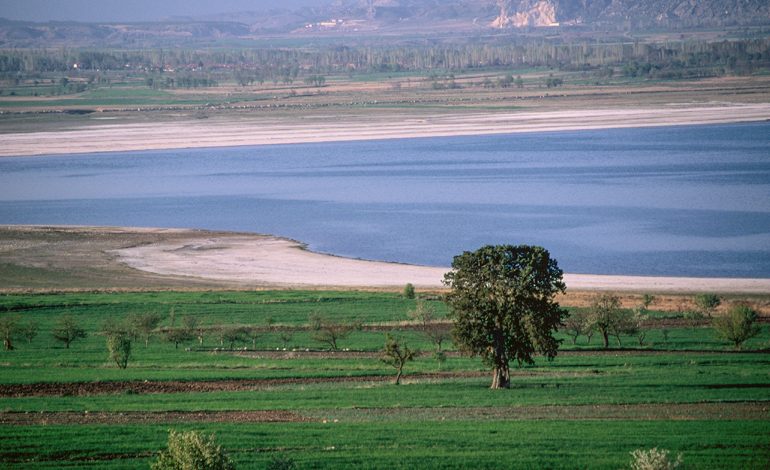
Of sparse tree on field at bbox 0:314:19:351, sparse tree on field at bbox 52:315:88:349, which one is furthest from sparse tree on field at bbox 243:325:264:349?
sparse tree on field at bbox 0:314:19:351

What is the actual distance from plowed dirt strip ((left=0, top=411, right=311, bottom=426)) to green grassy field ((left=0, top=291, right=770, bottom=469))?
61 millimetres

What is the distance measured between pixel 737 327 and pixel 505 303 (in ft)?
29.4

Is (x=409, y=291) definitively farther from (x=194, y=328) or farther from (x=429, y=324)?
(x=194, y=328)

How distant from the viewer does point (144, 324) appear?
33438mm

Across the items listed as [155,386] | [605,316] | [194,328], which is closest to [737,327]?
[605,316]

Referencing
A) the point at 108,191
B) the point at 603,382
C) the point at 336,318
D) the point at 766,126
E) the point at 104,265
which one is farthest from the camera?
the point at 766,126

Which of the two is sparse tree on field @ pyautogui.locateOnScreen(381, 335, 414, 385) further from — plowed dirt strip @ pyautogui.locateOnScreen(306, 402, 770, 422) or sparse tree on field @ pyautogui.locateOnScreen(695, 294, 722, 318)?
sparse tree on field @ pyautogui.locateOnScreen(695, 294, 722, 318)

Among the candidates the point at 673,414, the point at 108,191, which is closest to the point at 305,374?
the point at 673,414

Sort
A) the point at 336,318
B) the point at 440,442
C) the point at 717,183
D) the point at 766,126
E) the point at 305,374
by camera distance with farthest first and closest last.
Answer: the point at 766,126
the point at 717,183
the point at 336,318
the point at 305,374
the point at 440,442

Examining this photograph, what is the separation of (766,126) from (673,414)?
274ft

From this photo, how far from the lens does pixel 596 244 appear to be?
51.6m

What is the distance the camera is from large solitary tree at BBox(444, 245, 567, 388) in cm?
2522

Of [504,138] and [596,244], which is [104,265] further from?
[504,138]

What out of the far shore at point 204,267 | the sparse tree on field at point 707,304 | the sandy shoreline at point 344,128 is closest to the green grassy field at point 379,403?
the sparse tree on field at point 707,304
